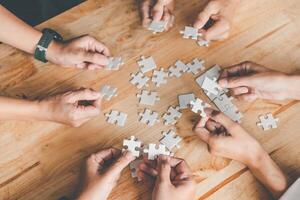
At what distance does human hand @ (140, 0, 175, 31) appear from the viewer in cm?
193

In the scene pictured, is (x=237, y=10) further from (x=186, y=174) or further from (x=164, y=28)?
(x=186, y=174)

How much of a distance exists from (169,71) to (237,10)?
1.69 feet

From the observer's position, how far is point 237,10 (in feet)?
6.59

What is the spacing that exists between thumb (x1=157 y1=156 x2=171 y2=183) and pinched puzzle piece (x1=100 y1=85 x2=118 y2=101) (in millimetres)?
416

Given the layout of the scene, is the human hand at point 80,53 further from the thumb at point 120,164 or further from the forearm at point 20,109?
the thumb at point 120,164

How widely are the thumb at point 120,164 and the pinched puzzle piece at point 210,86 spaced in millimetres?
498

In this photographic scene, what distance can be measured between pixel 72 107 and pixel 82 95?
0.07m

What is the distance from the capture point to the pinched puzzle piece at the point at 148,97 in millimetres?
1821

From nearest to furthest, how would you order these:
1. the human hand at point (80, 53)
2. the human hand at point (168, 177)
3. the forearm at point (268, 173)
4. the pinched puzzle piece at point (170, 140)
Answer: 1. the human hand at point (168, 177)
2. the forearm at point (268, 173)
3. the pinched puzzle piece at point (170, 140)
4. the human hand at point (80, 53)

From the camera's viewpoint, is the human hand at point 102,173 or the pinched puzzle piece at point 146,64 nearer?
the human hand at point 102,173

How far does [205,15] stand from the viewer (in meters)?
1.92

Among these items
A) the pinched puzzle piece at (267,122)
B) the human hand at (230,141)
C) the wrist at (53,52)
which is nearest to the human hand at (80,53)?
the wrist at (53,52)

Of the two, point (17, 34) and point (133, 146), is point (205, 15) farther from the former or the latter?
point (17, 34)

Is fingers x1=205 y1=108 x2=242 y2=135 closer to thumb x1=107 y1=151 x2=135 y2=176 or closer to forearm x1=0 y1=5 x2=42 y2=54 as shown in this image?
thumb x1=107 y1=151 x2=135 y2=176
